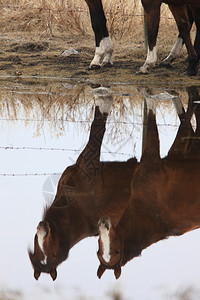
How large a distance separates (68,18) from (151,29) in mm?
4160

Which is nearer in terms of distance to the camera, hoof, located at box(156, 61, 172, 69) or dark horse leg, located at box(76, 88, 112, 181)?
dark horse leg, located at box(76, 88, 112, 181)

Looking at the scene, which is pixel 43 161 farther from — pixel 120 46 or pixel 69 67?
pixel 120 46

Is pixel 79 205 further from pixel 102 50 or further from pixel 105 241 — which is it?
pixel 102 50

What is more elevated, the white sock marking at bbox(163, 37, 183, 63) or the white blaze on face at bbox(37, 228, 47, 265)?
the white blaze on face at bbox(37, 228, 47, 265)

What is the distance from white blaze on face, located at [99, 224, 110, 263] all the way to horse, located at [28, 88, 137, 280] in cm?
10

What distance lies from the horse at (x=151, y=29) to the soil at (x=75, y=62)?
0.15 metres

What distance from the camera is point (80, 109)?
6.30 metres

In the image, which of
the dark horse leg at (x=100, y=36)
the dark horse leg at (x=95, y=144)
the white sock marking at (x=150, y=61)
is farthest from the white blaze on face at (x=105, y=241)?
the dark horse leg at (x=100, y=36)

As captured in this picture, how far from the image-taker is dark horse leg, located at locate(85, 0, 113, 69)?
341 inches

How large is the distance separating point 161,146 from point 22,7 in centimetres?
878

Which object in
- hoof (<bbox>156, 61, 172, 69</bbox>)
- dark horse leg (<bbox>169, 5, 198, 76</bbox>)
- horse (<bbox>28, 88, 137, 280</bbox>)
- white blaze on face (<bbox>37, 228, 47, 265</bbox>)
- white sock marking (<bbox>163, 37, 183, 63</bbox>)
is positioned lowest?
hoof (<bbox>156, 61, 172, 69</bbox>)

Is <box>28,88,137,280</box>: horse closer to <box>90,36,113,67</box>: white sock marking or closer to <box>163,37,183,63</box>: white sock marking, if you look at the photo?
<box>90,36,113,67</box>: white sock marking

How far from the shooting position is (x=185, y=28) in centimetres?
835

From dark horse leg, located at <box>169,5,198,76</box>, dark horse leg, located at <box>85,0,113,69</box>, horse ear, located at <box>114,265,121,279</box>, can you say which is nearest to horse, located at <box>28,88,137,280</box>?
horse ear, located at <box>114,265,121,279</box>
